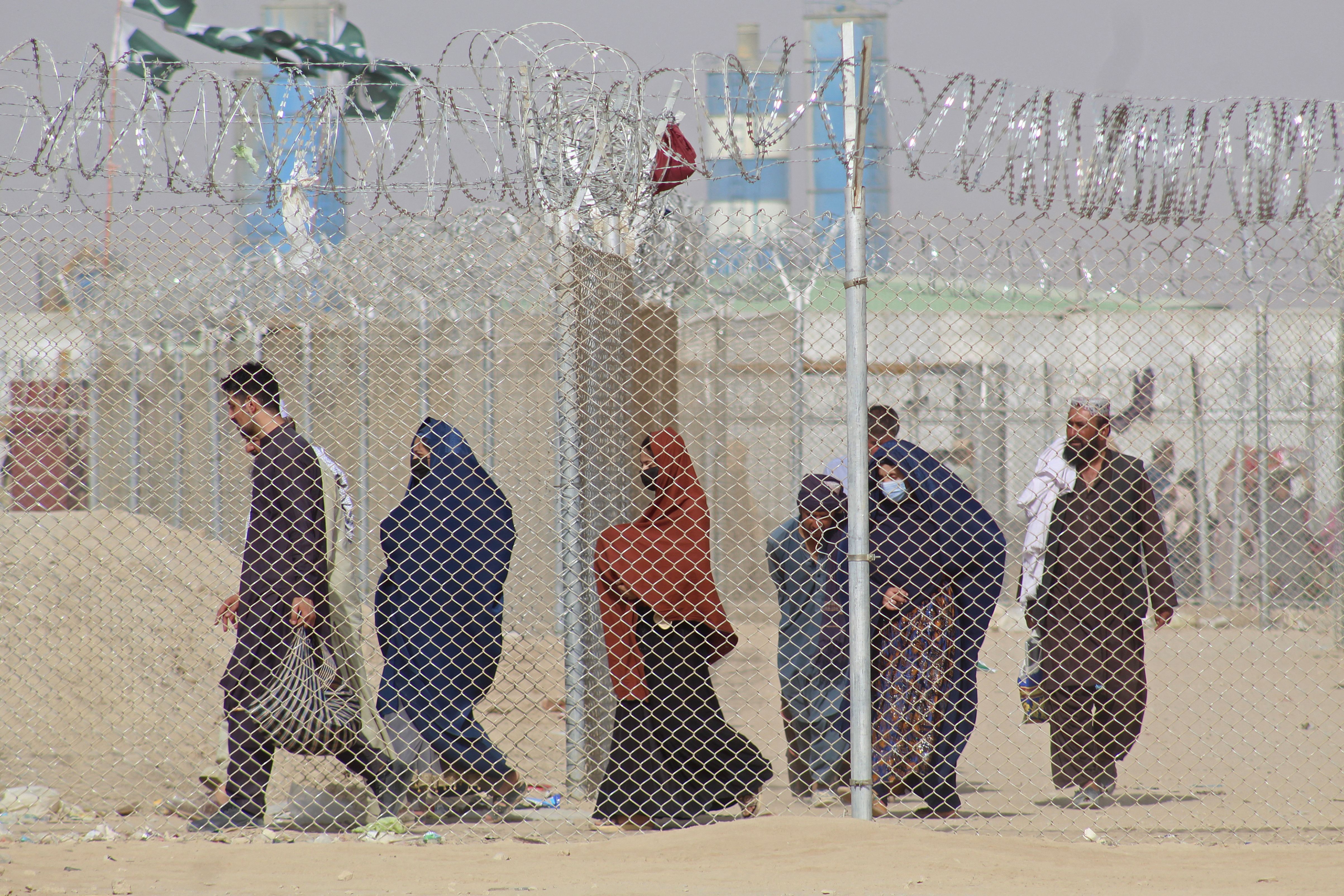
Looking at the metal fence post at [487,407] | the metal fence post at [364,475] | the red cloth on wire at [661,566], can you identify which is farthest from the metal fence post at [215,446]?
the red cloth on wire at [661,566]

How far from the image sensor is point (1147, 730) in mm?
6566

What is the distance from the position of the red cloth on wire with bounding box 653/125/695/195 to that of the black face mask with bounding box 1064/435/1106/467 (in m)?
2.01

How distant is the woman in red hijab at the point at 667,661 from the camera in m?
4.10

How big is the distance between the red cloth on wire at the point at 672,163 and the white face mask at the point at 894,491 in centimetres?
137

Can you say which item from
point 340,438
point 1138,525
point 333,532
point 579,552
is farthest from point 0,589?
point 1138,525

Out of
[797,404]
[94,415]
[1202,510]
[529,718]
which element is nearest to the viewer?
[529,718]

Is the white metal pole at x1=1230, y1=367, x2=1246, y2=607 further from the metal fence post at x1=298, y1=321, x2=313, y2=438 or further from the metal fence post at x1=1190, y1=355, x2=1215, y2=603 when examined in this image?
the metal fence post at x1=298, y1=321, x2=313, y2=438

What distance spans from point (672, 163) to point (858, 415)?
4.40 ft

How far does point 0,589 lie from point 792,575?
Result: 4610 millimetres

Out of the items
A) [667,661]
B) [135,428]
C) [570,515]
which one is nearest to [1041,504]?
[667,661]

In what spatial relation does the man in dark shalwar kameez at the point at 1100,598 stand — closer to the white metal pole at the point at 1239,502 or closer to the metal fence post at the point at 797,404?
the metal fence post at the point at 797,404

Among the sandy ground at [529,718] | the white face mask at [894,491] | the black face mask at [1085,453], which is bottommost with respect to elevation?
the sandy ground at [529,718]

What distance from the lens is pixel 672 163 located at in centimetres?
429

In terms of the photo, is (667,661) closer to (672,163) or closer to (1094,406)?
(672,163)
